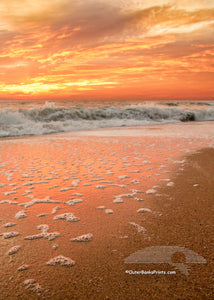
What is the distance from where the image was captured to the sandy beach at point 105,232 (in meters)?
1.60

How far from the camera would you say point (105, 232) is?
2.29 m

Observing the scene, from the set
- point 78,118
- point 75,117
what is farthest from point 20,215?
point 75,117

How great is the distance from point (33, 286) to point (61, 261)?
29 cm

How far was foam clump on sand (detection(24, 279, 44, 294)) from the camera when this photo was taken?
1569mm

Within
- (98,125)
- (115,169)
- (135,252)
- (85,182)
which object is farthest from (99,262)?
(98,125)

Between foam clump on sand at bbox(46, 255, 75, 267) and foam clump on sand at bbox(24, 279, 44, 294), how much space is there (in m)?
0.20

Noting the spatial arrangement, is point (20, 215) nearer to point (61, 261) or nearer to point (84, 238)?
point (84, 238)

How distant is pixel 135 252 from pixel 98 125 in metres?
14.4

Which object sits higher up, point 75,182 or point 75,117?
point 75,117

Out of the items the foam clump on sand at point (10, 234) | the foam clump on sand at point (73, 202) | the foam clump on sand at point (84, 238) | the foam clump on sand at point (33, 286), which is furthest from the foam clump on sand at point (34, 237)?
the foam clump on sand at point (73, 202)

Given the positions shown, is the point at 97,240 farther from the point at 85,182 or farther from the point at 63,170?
the point at 63,170

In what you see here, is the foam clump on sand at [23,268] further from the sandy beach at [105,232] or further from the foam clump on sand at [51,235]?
the foam clump on sand at [51,235]

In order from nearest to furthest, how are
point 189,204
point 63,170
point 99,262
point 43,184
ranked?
point 99,262, point 189,204, point 43,184, point 63,170

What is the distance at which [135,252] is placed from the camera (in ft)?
6.38
